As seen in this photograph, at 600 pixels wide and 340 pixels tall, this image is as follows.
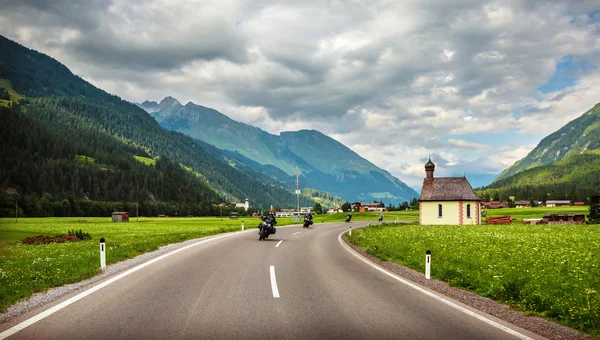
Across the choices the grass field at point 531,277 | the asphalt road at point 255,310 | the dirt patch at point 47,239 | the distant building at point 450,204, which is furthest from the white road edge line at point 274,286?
the distant building at point 450,204

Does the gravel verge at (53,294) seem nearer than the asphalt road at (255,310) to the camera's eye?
No

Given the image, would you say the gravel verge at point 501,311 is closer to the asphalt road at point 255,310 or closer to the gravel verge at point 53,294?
the asphalt road at point 255,310

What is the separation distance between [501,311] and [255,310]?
527cm

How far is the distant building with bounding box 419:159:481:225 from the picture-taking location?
65250 millimetres

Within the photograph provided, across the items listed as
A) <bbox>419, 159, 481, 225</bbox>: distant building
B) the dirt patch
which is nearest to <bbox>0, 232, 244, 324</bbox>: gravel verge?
the dirt patch

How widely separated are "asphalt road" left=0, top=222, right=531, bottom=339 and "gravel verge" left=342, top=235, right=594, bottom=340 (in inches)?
20.0

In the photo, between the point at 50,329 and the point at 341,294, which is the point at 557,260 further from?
the point at 50,329

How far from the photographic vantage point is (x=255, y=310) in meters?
8.59

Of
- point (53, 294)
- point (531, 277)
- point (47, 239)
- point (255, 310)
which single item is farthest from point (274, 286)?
point (47, 239)

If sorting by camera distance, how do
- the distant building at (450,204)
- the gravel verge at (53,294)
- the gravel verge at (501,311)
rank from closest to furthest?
the gravel verge at (501,311), the gravel verge at (53,294), the distant building at (450,204)

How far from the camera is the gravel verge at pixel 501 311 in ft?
24.3

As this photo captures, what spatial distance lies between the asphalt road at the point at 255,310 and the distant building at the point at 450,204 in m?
55.6

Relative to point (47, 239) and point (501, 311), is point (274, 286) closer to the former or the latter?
point (501, 311)

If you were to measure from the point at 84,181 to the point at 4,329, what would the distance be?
190m
